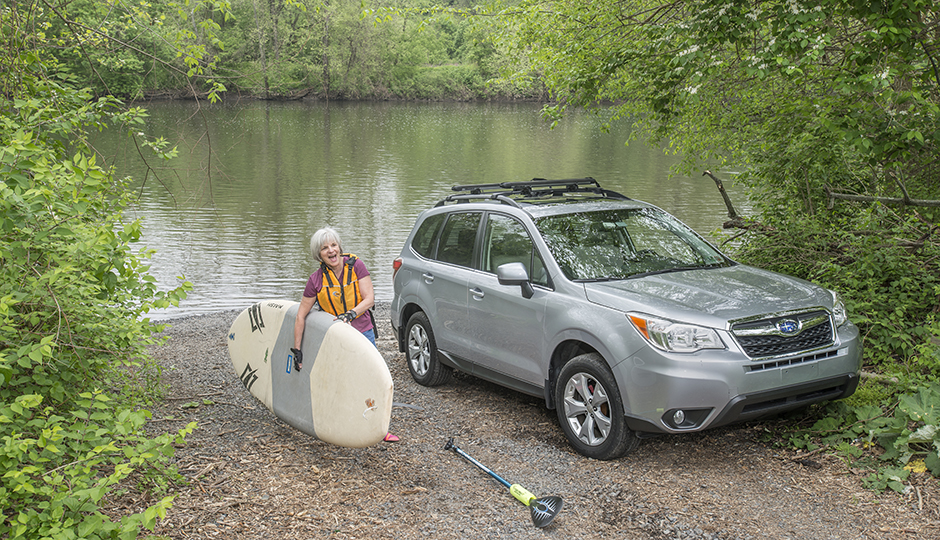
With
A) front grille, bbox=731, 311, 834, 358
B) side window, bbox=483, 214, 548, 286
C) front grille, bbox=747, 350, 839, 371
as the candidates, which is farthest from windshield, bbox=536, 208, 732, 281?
front grille, bbox=747, 350, 839, 371

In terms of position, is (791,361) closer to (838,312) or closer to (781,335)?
(781,335)

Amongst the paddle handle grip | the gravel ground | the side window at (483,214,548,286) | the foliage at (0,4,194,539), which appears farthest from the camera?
the side window at (483,214,548,286)

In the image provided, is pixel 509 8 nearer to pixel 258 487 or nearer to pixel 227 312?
pixel 227 312

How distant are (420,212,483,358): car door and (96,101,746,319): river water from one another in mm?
2121

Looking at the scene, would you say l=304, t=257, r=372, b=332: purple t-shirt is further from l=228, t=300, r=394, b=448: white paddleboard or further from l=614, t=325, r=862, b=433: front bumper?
l=614, t=325, r=862, b=433: front bumper

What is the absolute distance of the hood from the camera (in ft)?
16.2

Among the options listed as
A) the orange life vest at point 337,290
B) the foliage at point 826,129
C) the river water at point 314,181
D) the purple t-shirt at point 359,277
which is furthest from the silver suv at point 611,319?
the river water at point 314,181

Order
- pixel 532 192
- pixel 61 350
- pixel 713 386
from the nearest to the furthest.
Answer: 1. pixel 61 350
2. pixel 713 386
3. pixel 532 192

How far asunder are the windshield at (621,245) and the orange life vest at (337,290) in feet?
5.36

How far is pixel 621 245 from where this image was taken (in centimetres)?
613

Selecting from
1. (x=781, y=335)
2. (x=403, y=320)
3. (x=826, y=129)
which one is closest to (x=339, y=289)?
(x=403, y=320)

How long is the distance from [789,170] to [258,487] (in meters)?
6.76

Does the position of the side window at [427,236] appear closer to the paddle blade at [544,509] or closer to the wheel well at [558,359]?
the wheel well at [558,359]

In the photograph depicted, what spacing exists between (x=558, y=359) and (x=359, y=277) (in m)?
1.74
